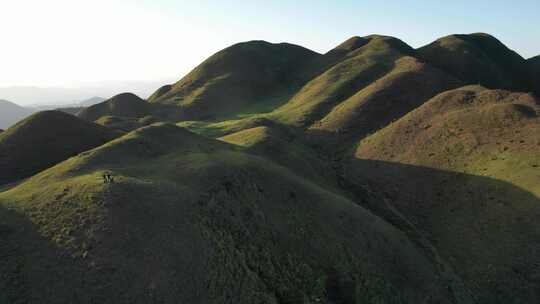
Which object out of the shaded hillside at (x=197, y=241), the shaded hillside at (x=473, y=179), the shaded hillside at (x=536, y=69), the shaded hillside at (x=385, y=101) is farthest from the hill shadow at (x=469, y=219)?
the shaded hillside at (x=536, y=69)

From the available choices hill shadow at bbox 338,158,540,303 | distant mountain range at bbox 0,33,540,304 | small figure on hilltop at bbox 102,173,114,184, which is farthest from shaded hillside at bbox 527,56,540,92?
small figure on hilltop at bbox 102,173,114,184

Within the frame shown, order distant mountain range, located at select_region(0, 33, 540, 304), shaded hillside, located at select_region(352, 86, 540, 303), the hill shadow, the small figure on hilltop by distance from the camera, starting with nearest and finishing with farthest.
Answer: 1. distant mountain range, located at select_region(0, 33, 540, 304)
2. the small figure on hilltop
3. the hill shadow
4. shaded hillside, located at select_region(352, 86, 540, 303)

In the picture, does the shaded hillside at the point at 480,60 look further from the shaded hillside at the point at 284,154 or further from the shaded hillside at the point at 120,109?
the shaded hillside at the point at 120,109

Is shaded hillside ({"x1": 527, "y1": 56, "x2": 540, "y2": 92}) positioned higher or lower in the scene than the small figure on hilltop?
higher

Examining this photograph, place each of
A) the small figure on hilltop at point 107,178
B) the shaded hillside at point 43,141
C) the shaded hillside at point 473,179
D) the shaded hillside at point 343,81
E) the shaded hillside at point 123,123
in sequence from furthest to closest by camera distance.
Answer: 1. the shaded hillside at point 343,81
2. the shaded hillside at point 123,123
3. the shaded hillside at point 43,141
4. the shaded hillside at point 473,179
5. the small figure on hilltop at point 107,178

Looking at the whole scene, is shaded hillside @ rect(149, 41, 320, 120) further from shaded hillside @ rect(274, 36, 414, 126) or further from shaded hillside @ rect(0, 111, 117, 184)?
shaded hillside @ rect(0, 111, 117, 184)

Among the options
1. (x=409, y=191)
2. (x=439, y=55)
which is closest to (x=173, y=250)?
(x=409, y=191)

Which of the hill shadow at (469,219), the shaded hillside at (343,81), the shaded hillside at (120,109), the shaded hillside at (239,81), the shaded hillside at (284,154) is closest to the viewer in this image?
the hill shadow at (469,219)
